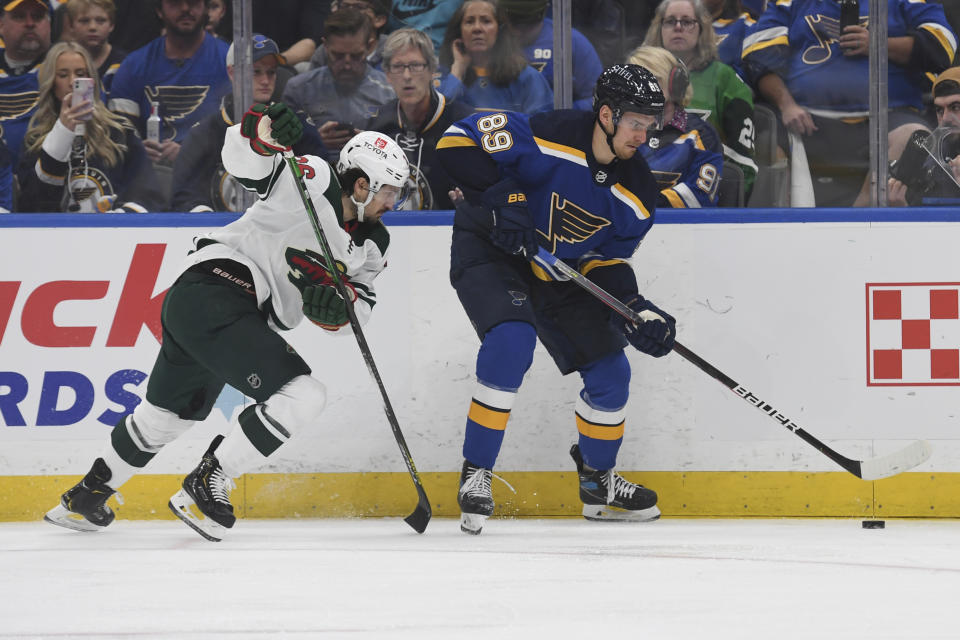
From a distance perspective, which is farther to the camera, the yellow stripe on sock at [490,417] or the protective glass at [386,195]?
the yellow stripe on sock at [490,417]

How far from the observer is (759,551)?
2.81 meters

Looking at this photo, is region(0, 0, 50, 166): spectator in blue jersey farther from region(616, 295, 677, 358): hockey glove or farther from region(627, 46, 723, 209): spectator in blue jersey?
region(616, 295, 677, 358): hockey glove

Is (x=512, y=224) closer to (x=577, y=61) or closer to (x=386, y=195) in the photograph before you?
(x=386, y=195)

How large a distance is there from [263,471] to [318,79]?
4.10 feet

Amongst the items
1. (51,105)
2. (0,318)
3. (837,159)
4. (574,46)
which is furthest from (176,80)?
(837,159)

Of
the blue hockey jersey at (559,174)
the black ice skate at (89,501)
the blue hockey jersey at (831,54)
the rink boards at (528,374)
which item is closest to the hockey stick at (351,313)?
the rink boards at (528,374)

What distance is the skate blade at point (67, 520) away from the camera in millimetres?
3256

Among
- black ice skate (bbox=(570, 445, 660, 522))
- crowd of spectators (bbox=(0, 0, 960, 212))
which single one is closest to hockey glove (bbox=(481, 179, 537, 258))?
crowd of spectators (bbox=(0, 0, 960, 212))

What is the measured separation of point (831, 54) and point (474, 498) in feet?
5.94

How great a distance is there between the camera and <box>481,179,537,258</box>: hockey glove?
10.6ft

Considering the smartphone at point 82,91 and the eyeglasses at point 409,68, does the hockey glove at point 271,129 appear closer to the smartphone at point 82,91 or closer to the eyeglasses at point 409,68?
the eyeglasses at point 409,68

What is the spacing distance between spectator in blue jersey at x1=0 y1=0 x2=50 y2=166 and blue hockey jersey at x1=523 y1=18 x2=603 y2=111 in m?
1.56

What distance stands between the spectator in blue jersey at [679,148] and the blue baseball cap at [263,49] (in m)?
1.13

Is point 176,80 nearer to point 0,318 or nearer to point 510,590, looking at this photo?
point 0,318
